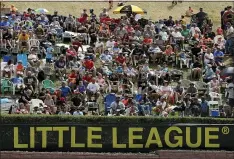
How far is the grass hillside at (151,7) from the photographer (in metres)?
41.2

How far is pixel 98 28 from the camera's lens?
117 ft

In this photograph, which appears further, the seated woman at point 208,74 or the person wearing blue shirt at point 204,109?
the seated woman at point 208,74

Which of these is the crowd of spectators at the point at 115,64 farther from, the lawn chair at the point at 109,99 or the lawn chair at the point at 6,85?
the lawn chair at the point at 6,85

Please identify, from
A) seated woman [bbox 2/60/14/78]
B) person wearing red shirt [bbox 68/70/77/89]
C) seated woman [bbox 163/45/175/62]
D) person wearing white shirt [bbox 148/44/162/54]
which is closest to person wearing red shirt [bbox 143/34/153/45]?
person wearing white shirt [bbox 148/44/162/54]

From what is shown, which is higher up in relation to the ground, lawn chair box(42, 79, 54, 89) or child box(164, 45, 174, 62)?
child box(164, 45, 174, 62)

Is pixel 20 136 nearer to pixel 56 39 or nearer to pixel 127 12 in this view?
pixel 56 39

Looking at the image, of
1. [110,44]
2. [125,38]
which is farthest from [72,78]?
[125,38]

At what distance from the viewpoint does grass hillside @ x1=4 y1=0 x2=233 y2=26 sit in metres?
41.2

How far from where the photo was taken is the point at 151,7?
42.8 meters

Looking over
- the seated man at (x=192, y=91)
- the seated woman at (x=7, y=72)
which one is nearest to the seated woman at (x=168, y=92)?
the seated man at (x=192, y=91)

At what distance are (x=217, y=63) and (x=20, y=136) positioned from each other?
10721 mm

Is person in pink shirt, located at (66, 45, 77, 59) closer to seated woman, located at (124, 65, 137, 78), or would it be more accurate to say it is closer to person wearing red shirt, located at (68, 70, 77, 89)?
person wearing red shirt, located at (68, 70, 77, 89)

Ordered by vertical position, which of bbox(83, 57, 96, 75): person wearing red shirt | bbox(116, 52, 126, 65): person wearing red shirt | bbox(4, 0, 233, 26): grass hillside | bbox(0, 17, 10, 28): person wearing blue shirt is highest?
bbox(4, 0, 233, 26): grass hillside

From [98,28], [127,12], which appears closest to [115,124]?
[98,28]
